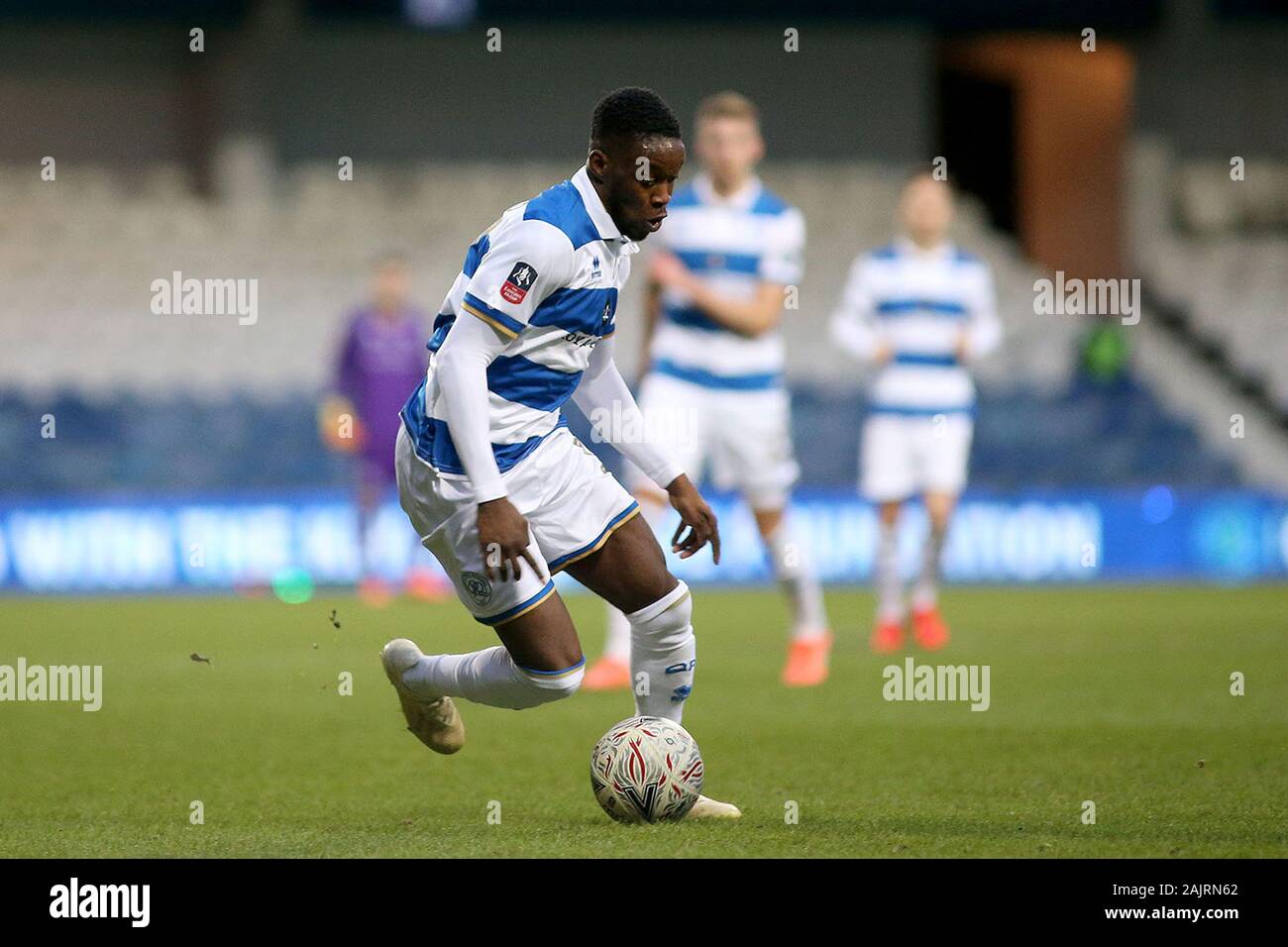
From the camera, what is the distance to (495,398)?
5688 mm

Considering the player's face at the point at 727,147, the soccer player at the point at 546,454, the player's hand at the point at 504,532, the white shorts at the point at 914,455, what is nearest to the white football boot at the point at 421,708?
the soccer player at the point at 546,454

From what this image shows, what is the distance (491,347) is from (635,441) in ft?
2.37

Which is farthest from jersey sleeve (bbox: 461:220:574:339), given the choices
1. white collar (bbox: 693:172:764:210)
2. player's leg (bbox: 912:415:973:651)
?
player's leg (bbox: 912:415:973:651)

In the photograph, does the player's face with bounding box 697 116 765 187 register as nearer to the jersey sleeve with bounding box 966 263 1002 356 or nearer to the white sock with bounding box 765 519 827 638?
the white sock with bounding box 765 519 827 638

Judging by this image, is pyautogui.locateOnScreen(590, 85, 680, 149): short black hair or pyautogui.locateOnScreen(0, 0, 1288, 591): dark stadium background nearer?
pyautogui.locateOnScreen(590, 85, 680, 149): short black hair

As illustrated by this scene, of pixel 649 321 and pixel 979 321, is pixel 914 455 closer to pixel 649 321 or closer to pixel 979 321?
pixel 979 321

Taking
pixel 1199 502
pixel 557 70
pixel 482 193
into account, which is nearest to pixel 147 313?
pixel 482 193

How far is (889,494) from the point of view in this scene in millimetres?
11250

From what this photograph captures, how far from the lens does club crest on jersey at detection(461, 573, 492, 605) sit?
5.60m

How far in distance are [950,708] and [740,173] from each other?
109 inches

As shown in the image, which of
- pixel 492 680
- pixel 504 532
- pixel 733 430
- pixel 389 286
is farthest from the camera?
pixel 389 286

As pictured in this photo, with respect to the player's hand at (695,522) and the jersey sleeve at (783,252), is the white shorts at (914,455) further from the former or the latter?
the player's hand at (695,522)

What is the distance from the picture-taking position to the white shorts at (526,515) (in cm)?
563

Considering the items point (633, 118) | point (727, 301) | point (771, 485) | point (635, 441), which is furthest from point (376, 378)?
point (633, 118)
